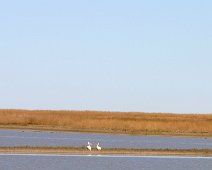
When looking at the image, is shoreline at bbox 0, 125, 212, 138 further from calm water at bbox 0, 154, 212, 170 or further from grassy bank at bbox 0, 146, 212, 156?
calm water at bbox 0, 154, 212, 170

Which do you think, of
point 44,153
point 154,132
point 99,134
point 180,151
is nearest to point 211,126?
point 154,132

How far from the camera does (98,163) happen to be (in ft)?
114

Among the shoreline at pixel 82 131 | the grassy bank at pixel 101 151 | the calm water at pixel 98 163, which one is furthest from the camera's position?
the shoreline at pixel 82 131

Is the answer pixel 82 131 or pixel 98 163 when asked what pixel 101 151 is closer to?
pixel 98 163

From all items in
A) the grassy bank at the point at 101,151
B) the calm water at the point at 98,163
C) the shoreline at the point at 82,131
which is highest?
the shoreline at the point at 82,131

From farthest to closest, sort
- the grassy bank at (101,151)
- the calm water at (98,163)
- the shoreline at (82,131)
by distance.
Result: the shoreline at (82,131) → the grassy bank at (101,151) → the calm water at (98,163)

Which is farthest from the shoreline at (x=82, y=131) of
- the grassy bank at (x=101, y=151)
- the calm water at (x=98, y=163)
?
the calm water at (x=98, y=163)

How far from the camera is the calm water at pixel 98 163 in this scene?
3288 cm

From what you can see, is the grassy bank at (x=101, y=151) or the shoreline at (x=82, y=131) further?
the shoreline at (x=82, y=131)

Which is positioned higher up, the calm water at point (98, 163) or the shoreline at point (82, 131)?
the shoreline at point (82, 131)

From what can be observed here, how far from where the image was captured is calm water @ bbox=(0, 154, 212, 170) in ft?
108

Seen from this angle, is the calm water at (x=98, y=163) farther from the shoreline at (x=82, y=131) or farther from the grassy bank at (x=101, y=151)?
the shoreline at (x=82, y=131)

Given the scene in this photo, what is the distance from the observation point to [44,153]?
36.1m

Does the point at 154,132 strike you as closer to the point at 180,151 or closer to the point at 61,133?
the point at 61,133
